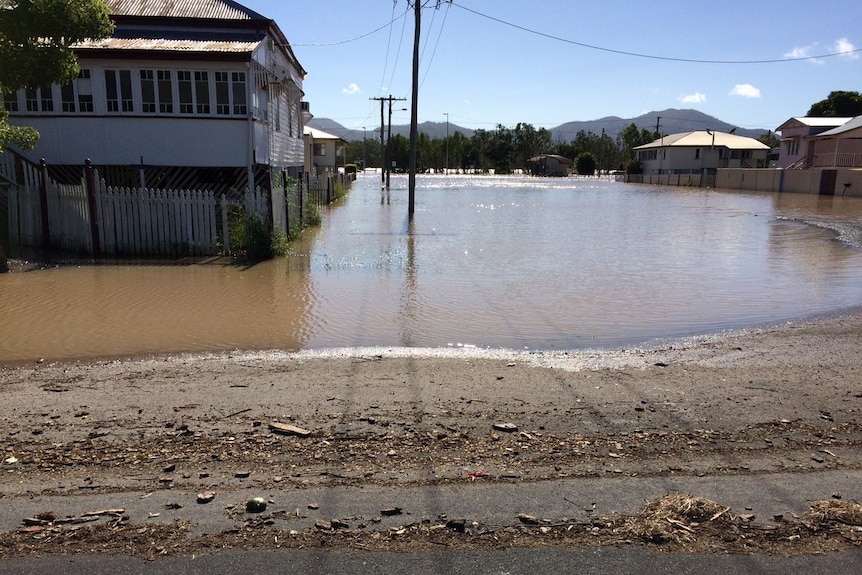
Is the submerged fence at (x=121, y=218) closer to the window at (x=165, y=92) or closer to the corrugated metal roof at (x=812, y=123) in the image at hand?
the window at (x=165, y=92)

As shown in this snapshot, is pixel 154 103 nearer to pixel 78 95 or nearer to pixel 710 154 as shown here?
pixel 78 95

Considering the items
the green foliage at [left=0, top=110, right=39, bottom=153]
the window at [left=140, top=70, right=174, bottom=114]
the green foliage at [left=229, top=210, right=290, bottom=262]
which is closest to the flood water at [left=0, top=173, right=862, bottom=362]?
the green foliage at [left=229, top=210, right=290, bottom=262]

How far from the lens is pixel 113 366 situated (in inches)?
286

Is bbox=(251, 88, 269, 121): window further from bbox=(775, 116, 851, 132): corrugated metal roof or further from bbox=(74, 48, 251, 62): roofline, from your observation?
bbox=(775, 116, 851, 132): corrugated metal roof

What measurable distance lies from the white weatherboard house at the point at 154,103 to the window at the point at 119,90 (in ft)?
0.08

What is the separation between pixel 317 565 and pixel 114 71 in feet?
57.6

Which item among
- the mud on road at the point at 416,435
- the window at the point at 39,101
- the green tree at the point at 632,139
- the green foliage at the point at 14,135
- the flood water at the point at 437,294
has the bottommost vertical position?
the flood water at the point at 437,294

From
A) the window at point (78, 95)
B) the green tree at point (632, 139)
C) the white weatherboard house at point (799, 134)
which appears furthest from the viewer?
the green tree at point (632, 139)

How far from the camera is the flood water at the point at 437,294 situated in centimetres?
887

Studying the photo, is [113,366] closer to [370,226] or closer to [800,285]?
[800,285]

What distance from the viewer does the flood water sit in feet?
29.1

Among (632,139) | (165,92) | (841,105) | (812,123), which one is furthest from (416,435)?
(632,139)

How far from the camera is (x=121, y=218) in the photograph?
1469 cm

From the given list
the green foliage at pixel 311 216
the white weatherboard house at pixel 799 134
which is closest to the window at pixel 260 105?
the green foliage at pixel 311 216
